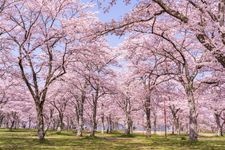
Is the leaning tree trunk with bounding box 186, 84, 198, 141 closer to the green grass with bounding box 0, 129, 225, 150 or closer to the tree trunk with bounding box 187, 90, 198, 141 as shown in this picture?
the tree trunk with bounding box 187, 90, 198, 141

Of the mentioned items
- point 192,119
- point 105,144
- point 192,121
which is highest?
point 192,119

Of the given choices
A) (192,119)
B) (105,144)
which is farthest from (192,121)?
(105,144)

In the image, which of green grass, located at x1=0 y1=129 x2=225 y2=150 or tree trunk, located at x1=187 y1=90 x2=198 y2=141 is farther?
tree trunk, located at x1=187 y1=90 x2=198 y2=141

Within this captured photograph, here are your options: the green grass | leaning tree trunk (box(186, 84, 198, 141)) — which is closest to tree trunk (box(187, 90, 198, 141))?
leaning tree trunk (box(186, 84, 198, 141))

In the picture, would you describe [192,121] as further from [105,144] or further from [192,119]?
[105,144]

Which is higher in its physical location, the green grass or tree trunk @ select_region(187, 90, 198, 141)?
tree trunk @ select_region(187, 90, 198, 141)

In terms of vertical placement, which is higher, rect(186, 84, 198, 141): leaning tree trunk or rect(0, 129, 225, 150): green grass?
rect(186, 84, 198, 141): leaning tree trunk

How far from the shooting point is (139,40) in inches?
1670

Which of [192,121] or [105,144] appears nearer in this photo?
[105,144]

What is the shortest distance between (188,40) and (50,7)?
13.6 metres

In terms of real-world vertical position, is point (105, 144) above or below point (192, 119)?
below

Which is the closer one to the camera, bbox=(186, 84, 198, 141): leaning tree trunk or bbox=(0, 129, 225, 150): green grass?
bbox=(0, 129, 225, 150): green grass

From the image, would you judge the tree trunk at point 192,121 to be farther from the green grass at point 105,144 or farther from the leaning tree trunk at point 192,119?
the green grass at point 105,144

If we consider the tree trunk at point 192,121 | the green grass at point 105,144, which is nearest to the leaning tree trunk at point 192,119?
the tree trunk at point 192,121
